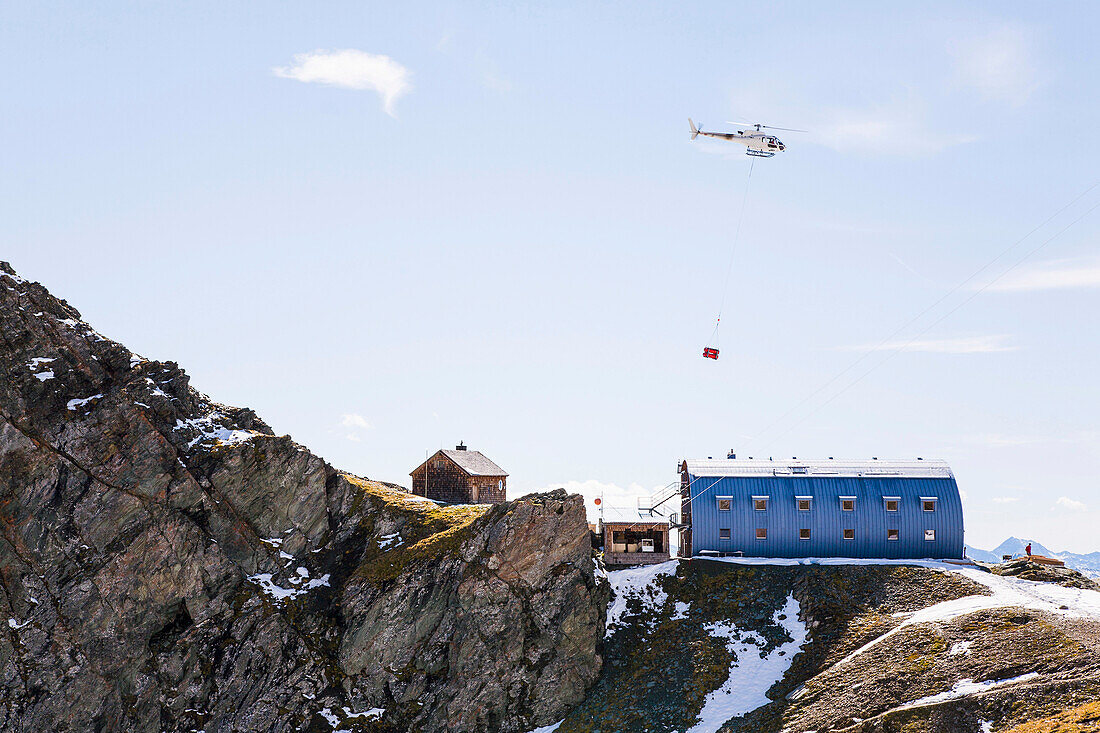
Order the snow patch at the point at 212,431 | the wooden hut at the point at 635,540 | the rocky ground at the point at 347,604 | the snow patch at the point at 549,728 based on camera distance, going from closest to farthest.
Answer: the rocky ground at the point at 347,604 → the snow patch at the point at 549,728 → the snow patch at the point at 212,431 → the wooden hut at the point at 635,540

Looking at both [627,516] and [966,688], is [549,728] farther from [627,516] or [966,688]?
[966,688]

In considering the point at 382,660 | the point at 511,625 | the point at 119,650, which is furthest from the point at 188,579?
the point at 511,625

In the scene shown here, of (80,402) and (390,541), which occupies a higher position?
(80,402)

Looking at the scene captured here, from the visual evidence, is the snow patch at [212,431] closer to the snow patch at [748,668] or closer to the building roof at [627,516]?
the building roof at [627,516]

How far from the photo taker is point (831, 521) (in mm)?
79438

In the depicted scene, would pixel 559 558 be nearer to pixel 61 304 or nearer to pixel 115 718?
pixel 115 718

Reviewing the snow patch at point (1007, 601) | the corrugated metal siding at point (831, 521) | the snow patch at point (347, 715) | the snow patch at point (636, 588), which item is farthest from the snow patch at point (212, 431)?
the snow patch at point (1007, 601)

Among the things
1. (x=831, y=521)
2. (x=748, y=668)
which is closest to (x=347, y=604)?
(x=748, y=668)

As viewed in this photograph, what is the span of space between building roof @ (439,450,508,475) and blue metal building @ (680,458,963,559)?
94.8ft

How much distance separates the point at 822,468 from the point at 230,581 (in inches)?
2010

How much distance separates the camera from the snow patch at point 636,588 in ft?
240

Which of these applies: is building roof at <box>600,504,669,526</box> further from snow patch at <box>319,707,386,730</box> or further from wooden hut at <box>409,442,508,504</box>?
snow patch at <box>319,707,386,730</box>

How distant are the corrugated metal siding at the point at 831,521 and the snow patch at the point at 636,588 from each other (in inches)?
180

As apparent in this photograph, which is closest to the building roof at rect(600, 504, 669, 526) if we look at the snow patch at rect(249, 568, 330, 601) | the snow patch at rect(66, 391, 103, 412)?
the snow patch at rect(249, 568, 330, 601)
